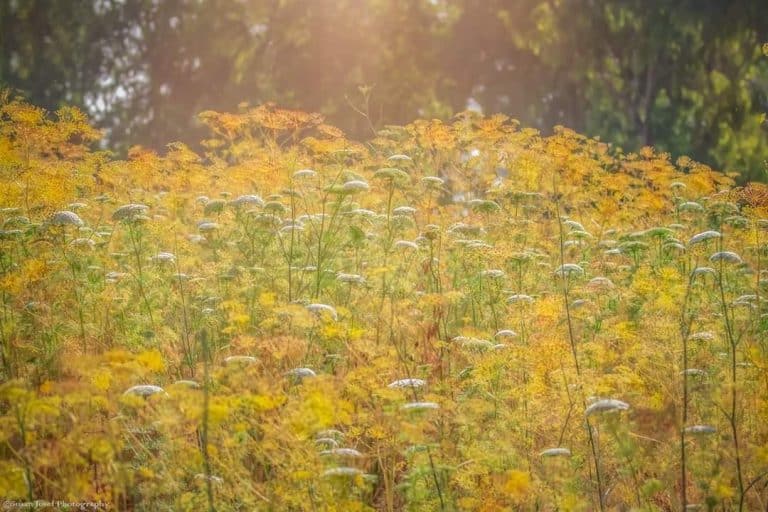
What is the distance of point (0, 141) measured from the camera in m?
6.41

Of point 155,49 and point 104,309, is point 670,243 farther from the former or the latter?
point 155,49

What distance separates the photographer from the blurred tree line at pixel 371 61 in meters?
14.7

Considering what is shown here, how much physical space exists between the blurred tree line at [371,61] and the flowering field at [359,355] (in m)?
7.81

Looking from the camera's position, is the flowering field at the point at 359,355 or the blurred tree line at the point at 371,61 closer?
the flowering field at the point at 359,355

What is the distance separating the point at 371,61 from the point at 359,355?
13231 millimetres

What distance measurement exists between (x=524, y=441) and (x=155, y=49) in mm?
15426

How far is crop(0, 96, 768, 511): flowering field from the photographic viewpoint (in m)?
3.42

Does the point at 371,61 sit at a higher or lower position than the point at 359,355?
higher

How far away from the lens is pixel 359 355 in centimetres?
453

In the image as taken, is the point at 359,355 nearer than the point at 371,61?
Yes

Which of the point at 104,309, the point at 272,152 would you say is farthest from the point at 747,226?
the point at 104,309

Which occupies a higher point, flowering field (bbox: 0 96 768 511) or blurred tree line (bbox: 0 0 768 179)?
blurred tree line (bbox: 0 0 768 179)

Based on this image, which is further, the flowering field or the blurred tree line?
the blurred tree line

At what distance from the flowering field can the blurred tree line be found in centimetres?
781
